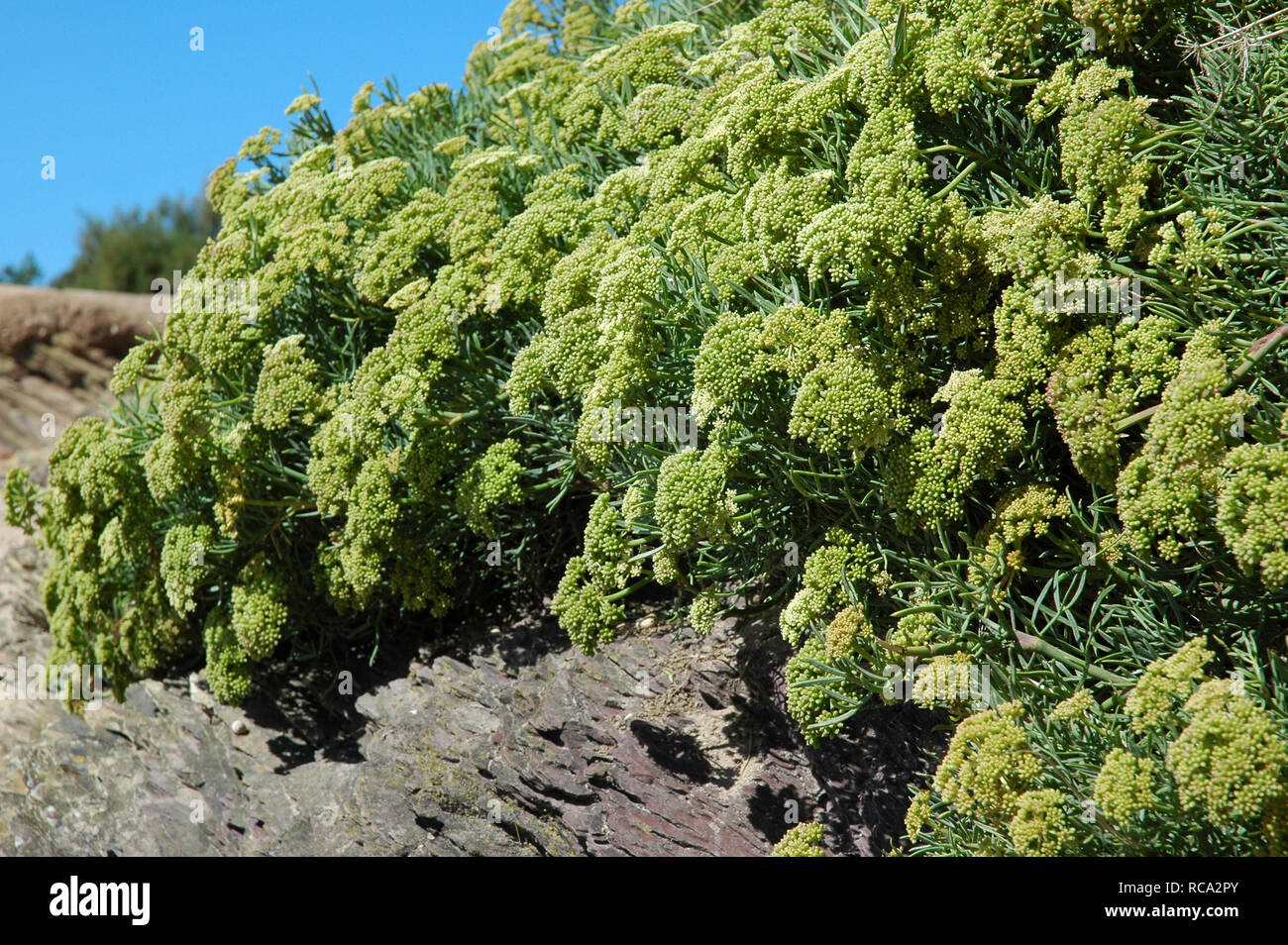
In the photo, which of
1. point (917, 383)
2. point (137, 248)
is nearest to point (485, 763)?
point (917, 383)

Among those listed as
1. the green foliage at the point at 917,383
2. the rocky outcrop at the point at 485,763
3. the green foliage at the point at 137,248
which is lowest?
the rocky outcrop at the point at 485,763

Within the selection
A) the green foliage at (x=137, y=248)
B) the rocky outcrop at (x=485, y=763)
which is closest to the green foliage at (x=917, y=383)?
the rocky outcrop at (x=485, y=763)

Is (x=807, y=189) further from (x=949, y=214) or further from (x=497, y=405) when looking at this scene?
(x=497, y=405)

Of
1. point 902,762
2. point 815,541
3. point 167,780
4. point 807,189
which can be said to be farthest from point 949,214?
point 167,780

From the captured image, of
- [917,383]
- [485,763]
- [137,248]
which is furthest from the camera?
[137,248]

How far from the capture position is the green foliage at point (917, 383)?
10.4 feet

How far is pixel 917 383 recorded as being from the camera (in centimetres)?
375

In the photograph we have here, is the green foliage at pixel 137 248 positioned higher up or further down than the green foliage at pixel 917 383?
higher up

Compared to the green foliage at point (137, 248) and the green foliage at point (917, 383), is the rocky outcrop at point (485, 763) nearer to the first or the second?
the green foliage at point (917, 383)

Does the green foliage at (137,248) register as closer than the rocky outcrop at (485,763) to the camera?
No

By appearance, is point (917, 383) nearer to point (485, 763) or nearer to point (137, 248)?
point (485, 763)

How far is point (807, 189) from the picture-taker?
12.5 feet

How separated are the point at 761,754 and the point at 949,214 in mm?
2556

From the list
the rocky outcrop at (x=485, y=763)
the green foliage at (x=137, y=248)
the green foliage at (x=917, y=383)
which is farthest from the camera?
the green foliage at (x=137, y=248)
